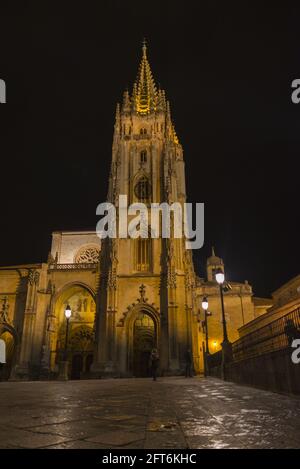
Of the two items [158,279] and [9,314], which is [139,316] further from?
[9,314]

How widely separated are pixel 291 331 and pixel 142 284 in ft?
75.4

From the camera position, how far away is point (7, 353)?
34250 millimetres

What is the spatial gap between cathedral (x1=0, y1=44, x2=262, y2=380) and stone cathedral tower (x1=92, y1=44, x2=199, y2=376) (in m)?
0.09

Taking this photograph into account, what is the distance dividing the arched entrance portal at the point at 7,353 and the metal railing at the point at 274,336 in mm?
27782

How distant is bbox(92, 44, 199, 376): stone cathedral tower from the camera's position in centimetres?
2762

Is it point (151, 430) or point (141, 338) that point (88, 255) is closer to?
point (141, 338)

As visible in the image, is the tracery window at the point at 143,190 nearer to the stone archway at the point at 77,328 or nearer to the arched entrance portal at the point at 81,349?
the stone archway at the point at 77,328

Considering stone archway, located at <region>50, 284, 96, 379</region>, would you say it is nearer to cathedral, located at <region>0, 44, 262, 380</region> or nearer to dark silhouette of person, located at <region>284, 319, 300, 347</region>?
cathedral, located at <region>0, 44, 262, 380</region>

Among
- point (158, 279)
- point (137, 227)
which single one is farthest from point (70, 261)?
point (158, 279)

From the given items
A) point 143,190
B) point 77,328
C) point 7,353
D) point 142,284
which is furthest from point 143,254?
point 7,353

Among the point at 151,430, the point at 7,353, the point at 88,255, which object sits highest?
the point at 88,255

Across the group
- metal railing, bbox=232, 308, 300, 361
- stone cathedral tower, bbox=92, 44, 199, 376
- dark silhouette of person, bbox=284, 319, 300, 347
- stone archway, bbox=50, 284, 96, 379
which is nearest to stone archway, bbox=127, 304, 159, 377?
stone cathedral tower, bbox=92, 44, 199, 376

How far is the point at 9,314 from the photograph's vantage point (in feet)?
112

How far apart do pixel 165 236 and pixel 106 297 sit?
760 cm
